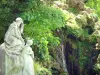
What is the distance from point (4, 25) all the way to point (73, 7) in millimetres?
11017

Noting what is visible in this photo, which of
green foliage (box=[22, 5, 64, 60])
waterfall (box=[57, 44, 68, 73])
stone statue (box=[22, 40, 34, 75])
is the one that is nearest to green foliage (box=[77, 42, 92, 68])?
waterfall (box=[57, 44, 68, 73])

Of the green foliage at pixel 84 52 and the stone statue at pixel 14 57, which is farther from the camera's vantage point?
the green foliage at pixel 84 52

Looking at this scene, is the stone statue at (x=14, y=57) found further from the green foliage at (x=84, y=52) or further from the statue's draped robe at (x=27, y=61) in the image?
the green foliage at (x=84, y=52)

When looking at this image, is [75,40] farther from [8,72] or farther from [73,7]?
[8,72]

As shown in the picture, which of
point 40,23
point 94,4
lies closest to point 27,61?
point 40,23

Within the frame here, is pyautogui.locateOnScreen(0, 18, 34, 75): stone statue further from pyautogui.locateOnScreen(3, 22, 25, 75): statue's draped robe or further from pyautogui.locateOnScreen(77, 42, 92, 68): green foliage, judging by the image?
pyautogui.locateOnScreen(77, 42, 92, 68): green foliage

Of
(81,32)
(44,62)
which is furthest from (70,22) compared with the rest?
(44,62)

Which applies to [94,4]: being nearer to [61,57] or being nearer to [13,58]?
[61,57]

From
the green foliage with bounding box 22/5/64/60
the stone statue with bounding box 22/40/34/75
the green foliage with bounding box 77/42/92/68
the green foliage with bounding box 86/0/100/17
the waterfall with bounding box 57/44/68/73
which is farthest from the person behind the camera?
the green foliage with bounding box 86/0/100/17

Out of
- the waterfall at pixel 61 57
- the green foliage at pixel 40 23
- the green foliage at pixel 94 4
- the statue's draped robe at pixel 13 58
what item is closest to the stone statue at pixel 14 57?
the statue's draped robe at pixel 13 58

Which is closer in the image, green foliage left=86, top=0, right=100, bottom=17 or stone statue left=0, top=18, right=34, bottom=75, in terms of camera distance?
stone statue left=0, top=18, right=34, bottom=75

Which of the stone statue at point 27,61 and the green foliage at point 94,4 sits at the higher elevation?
the green foliage at point 94,4

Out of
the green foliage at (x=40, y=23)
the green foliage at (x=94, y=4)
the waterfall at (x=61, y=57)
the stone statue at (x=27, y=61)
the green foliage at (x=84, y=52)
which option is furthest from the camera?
the green foliage at (x=94, y=4)

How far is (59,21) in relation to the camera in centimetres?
1605
